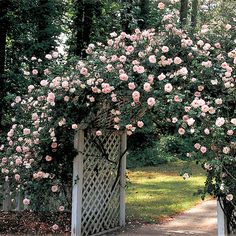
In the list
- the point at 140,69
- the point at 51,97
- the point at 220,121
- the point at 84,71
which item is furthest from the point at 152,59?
the point at 51,97

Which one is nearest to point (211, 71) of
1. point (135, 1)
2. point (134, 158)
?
point (135, 1)

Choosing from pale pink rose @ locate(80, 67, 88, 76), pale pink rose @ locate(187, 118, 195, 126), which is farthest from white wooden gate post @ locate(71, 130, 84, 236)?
pale pink rose @ locate(187, 118, 195, 126)

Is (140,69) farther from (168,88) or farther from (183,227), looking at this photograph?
(183,227)

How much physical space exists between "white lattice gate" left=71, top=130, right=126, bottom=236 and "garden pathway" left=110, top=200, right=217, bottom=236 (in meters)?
0.36

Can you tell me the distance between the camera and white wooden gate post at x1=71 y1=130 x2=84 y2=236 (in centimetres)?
620

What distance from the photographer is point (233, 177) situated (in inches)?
169

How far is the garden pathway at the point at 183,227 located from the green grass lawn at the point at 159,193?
0.38 meters

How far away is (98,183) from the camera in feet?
22.8

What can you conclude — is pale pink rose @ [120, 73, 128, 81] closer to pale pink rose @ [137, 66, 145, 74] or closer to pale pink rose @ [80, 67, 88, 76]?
pale pink rose @ [137, 66, 145, 74]

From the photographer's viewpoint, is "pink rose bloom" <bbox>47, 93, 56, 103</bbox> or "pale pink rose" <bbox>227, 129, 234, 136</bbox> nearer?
"pale pink rose" <bbox>227, 129, 234, 136</bbox>

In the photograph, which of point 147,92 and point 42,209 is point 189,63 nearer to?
point 147,92

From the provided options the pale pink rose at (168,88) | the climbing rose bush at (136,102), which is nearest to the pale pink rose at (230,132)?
the climbing rose bush at (136,102)

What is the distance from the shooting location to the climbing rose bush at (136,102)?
172 inches

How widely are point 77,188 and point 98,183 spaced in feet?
2.51
